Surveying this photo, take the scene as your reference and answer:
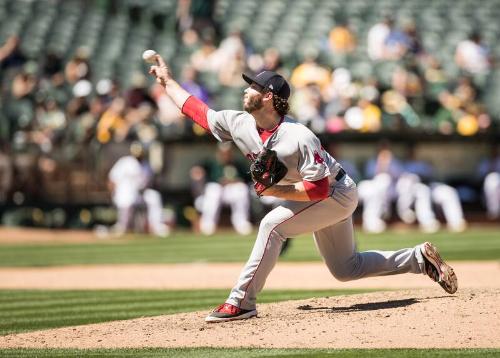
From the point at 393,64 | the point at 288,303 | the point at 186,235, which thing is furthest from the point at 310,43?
the point at 288,303

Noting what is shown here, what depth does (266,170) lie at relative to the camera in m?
5.88

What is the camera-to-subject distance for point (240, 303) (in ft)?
20.6

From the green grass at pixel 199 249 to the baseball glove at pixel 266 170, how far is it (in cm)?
632

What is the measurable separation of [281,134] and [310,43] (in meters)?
14.3

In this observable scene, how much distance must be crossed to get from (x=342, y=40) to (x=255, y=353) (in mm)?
14491

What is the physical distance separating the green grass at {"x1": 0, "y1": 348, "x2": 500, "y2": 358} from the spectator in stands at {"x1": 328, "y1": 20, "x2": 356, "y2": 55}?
45.9ft

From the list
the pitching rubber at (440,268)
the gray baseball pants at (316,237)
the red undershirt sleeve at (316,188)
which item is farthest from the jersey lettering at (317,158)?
the pitching rubber at (440,268)

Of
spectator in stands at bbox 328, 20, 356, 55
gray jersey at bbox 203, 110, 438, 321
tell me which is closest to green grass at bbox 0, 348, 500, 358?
gray jersey at bbox 203, 110, 438, 321

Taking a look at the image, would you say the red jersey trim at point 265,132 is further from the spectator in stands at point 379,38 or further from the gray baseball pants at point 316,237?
the spectator in stands at point 379,38

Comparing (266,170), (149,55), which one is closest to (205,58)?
(149,55)

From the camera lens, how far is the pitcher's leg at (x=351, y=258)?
6500mm

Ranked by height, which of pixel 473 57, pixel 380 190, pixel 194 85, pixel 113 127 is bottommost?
pixel 380 190

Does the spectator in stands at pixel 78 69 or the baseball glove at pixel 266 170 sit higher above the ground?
the spectator in stands at pixel 78 69

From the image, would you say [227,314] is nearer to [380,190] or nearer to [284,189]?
[284,189]
